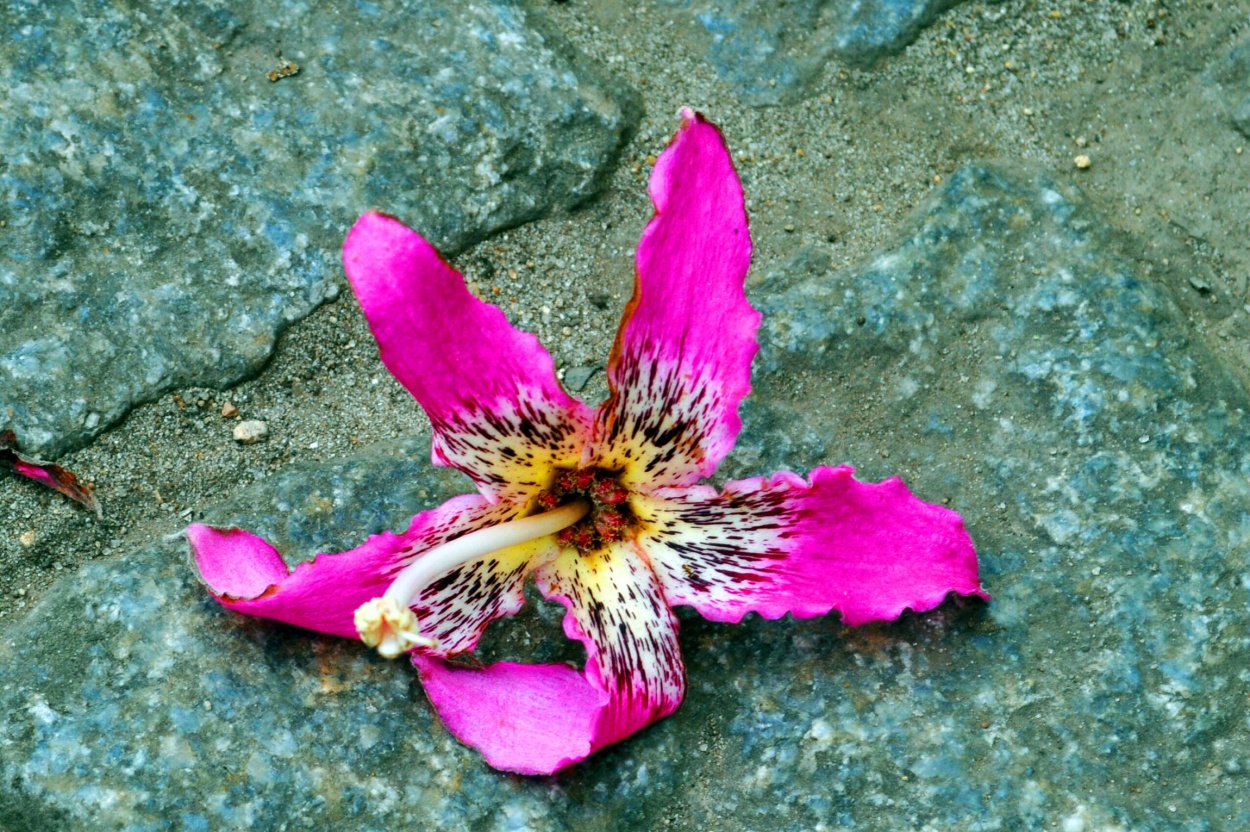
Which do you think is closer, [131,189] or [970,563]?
[970,563]

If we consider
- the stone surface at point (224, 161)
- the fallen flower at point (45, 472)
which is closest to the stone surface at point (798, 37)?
the stone surface at point (224, 161)

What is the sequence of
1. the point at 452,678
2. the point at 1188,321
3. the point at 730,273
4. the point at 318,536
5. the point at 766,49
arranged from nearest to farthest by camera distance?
the point at 730,273, the point at 452,678, the point at 318,536, the point at 1188,321, the point at 766,49

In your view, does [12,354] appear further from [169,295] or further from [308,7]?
[308,7]

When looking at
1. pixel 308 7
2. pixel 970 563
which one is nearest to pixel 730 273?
pixel 970 563

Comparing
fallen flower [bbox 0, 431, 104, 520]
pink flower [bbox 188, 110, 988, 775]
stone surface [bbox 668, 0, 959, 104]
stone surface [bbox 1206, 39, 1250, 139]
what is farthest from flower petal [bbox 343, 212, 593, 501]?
stone surface [bbox 1206, 39, 1250, 139]

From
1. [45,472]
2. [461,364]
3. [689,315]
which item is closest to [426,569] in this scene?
[461,364]

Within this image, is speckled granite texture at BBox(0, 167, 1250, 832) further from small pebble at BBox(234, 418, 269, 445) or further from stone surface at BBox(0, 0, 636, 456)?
stone surface at BBox(0, 0, 636, 456)

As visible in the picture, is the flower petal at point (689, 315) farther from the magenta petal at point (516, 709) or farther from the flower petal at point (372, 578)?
the magenta petal at point (516, 709)
